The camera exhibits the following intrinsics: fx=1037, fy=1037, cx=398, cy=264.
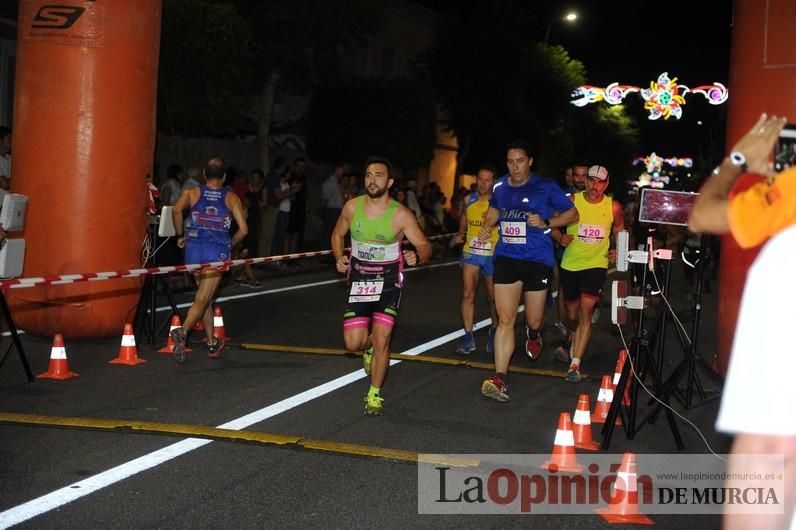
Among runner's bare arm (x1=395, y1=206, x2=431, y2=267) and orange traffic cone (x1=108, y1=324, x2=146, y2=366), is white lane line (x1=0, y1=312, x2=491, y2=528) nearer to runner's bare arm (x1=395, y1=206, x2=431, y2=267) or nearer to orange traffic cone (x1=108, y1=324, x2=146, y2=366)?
runner's bare arm (x1=395, y1=206, x2=431, y2=267)

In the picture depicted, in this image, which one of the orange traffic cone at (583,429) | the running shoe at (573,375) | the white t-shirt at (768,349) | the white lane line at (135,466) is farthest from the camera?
the running shoe at (573,375)

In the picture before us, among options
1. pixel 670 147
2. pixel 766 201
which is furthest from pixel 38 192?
pixel 670 147

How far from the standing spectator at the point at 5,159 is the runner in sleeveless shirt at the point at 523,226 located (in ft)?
23.9

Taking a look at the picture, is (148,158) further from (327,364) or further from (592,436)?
(592,436)

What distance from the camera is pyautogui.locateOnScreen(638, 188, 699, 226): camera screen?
23.0 feet

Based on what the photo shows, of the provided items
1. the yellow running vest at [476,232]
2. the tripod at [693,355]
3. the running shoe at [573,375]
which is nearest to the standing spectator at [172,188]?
the yellow running vest at [476,232]

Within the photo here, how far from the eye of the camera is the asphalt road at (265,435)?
5457mm

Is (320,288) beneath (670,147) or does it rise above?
beneath

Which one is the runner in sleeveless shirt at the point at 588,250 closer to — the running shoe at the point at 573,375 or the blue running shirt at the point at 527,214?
the running shoe at the point at 573,375

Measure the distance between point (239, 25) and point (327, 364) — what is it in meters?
16.0

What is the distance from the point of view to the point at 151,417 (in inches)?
295

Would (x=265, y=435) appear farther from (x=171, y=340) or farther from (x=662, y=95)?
(x=662, y=95)

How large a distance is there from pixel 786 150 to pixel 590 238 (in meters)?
6.70

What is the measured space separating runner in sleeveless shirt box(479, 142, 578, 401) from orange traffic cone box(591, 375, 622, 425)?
1.22 m
